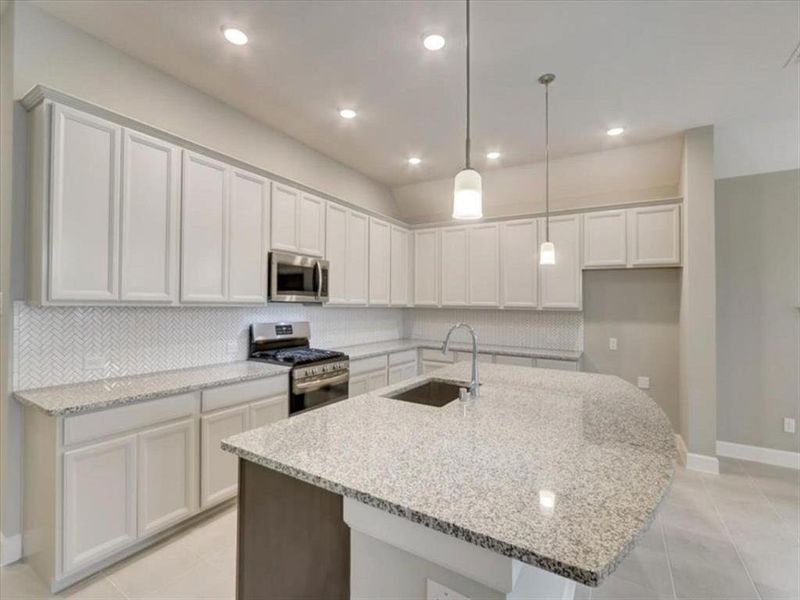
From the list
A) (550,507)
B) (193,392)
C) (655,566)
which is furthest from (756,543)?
(193,392)

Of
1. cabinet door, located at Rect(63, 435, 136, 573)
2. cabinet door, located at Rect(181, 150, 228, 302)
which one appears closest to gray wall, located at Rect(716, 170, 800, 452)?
cabinet door, located at Rect(181, 150, 228, 302)

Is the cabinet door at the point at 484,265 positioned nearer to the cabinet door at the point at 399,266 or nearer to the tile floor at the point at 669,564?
the cabinet door at the point at 399,266

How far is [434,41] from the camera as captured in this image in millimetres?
2334

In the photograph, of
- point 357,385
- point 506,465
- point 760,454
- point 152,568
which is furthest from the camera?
point 357,385

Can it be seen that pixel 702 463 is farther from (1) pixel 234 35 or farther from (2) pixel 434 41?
(1) pixel 234 35

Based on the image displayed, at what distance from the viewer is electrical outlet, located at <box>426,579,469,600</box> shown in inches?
39.4

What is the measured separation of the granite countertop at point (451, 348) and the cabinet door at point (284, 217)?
1.29 meters

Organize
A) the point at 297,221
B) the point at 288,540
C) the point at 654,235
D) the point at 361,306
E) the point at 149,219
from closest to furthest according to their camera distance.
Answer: the point at 288,540
the point at 149,219
the point at 297,221
the point at 654,235
the point at 361,306

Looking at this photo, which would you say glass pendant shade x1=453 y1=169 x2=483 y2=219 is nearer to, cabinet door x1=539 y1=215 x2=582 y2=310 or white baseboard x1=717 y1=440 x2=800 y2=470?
cabinet door x1=539 y1=215 x2=582 y2=310

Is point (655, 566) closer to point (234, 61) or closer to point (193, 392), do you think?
point (193, 392)

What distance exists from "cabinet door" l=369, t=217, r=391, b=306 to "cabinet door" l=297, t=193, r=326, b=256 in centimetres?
85

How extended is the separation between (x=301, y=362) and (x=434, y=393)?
3.95ft

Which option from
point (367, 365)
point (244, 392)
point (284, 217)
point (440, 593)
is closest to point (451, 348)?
point (367, 365)

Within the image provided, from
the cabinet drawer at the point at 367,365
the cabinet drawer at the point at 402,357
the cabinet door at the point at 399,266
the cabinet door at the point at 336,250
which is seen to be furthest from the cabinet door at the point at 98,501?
the cabinet door at the point at 399,266
